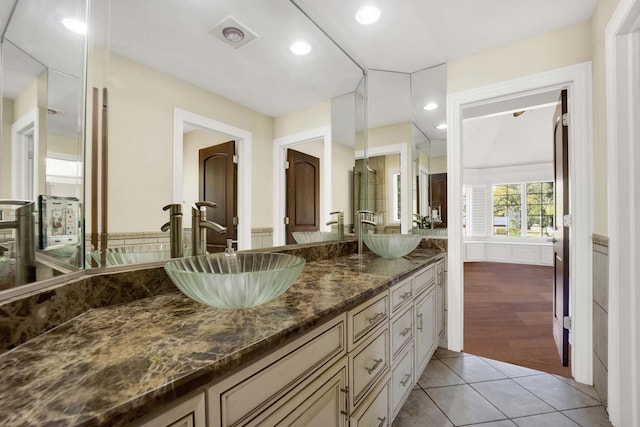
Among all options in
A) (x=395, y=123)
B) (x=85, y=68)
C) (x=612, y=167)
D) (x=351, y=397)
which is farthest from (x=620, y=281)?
(x=85, y=68)

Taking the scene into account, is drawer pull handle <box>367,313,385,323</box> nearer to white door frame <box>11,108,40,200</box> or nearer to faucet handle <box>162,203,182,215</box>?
faucet handle <box>162,203,182,215</box>

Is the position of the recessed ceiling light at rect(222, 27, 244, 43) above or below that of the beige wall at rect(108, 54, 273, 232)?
above

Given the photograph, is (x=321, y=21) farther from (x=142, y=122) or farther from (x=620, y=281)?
(x=620, y=281)

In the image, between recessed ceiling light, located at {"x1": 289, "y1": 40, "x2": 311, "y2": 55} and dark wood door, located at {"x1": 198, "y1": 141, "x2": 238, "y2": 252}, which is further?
recessed ceiling light, located at {"x1": 289, "y1": 40, "x2": 311, "y2": 55}

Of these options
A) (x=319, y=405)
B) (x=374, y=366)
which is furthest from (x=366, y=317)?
(x=319, y=405)

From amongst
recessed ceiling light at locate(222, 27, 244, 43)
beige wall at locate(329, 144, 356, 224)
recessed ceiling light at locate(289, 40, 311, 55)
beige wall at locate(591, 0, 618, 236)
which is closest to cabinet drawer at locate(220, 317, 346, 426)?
beige wall at locate(329, 144, 356, 224)

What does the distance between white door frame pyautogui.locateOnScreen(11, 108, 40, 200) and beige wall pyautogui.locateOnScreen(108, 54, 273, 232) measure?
258 mm

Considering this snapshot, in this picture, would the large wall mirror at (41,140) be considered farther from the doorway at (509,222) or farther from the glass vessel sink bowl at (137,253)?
the doorway at (509,222)

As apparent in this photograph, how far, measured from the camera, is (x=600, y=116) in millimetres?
1610

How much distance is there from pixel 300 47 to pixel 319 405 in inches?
72.3

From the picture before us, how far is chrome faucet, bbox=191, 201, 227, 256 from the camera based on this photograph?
1104 mm

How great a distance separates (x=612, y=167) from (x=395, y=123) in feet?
4.97

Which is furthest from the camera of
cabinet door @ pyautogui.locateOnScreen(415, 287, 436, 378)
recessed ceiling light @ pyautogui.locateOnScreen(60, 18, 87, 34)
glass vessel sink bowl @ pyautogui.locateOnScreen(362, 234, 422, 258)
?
glass vessel sink bowl @ pyautogui.locateOnScreen(362, 234, 422, 258)

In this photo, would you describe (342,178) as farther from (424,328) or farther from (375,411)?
(375,411)
